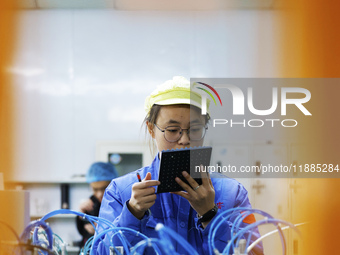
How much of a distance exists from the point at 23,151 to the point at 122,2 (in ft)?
4.80

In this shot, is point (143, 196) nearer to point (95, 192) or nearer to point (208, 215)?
point (208, 215)

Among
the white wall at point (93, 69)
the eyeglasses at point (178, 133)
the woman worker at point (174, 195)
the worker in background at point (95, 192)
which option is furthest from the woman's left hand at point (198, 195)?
the white wall at point (93, 69)

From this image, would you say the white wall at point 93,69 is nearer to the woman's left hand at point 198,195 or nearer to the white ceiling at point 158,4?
the white ceiling at point 158,4

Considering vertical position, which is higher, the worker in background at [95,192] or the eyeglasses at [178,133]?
the eyeglasses at [178,133]

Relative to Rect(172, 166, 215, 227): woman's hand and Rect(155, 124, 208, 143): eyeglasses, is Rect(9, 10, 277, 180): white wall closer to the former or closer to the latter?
Rect(155, 124, 208, 143): eyeglasses

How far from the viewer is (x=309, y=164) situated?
212cm

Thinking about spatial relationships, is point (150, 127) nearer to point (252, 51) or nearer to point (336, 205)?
point (336, 205)

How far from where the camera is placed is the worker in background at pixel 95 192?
3.03 metres

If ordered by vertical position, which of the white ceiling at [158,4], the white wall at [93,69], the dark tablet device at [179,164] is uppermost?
the white ceiling at [158,4]

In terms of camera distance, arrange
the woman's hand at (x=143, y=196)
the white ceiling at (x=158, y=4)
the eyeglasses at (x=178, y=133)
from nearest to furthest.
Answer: the woman's hand at (x=143, y=196) < the eyeglasses at (x=178, y=133) < the white ceiling at (x=158, y=4)

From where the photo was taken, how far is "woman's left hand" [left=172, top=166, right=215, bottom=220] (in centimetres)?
113

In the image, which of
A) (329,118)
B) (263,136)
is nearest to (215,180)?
(329,118)

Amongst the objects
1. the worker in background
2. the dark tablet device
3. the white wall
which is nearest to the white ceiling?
the white wall

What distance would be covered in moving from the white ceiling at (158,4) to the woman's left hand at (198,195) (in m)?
2.71
